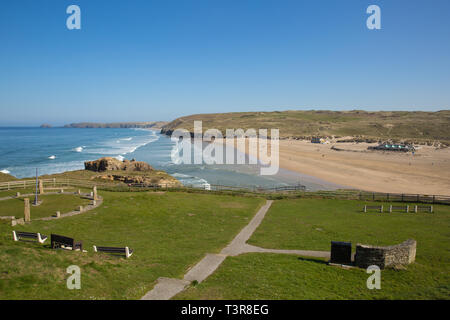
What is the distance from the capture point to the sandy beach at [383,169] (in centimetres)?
4572

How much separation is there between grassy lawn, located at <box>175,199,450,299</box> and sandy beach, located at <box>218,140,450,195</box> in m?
20.9

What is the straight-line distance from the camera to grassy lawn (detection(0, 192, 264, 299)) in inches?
438

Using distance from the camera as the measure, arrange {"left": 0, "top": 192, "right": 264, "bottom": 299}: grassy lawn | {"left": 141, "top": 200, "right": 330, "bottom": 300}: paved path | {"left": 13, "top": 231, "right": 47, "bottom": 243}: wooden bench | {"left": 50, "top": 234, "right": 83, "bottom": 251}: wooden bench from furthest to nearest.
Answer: {"left": 13, "top": 231, "right": 47, "bottom": 243}: wooden bench, {"left": 50, "top": 234, "right": 83, "bottom": 251}: wooden bench, {"left": 141, "top": 200, "right": 330, "bottom": 300}: paved path, {"left": 0, "top": 192, "right": 264, "bottom": 299}: grassy lawn

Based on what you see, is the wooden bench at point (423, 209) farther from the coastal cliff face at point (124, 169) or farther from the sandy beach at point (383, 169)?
the coastal cliff face at point (124, 169)

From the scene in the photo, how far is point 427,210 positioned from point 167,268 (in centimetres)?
2814

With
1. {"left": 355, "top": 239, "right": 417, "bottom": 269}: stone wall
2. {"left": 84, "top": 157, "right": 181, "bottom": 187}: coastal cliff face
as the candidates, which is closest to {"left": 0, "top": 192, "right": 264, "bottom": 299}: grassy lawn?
{"left": 355, "top": 239, "right": 417, "bottom": 269}: stone wall

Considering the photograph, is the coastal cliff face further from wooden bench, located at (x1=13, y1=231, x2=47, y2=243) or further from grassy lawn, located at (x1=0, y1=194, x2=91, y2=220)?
wooden bench, located at (x1=13, y1=231, x2=47, y2=243)

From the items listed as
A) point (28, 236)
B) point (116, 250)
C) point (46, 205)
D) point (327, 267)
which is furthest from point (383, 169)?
point (28, 236)

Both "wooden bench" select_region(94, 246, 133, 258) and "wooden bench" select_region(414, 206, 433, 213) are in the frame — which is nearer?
"wooden bench" select_region(94, 246, 133, 258)

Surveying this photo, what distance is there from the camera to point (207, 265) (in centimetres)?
1524

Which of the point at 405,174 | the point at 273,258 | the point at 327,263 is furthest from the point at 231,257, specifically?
the point at 405,174

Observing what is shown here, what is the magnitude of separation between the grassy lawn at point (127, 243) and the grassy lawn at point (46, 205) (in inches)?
97.4

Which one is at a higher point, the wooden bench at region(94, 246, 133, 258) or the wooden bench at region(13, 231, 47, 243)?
the wooden bench at region(13, 231, 47, 243)
